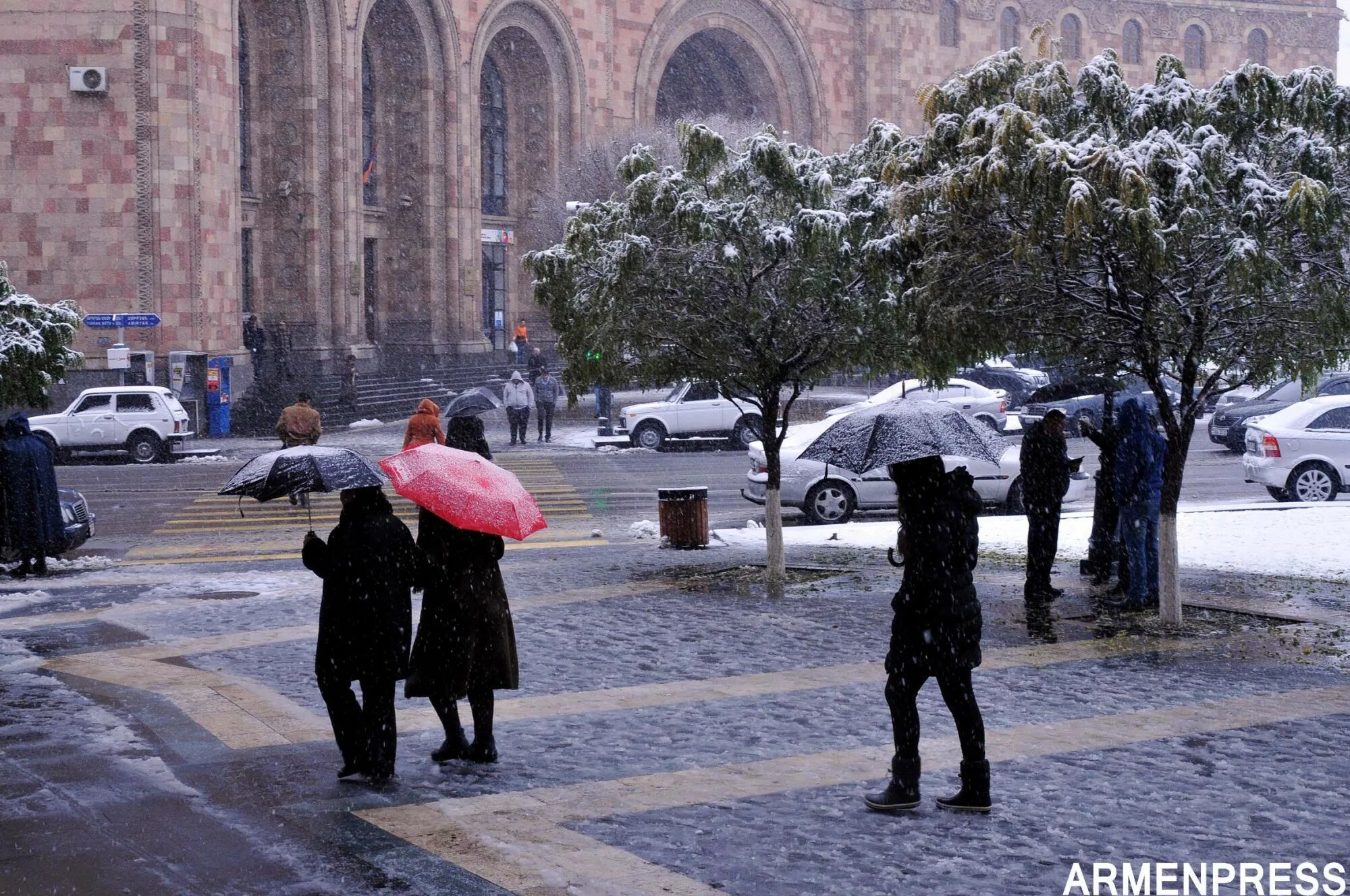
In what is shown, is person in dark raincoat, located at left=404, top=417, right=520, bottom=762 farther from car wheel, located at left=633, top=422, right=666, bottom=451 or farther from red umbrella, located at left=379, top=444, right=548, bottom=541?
car wheel, located at left=633, top=422, right=666, bottom=451

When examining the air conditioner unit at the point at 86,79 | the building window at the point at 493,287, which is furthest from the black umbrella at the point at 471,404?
the building window at the point at 493,287

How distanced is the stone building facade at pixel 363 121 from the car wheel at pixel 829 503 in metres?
21.3

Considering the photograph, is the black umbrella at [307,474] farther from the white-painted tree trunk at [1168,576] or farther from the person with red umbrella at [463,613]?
the white-painted tree trunk at [1168,576]

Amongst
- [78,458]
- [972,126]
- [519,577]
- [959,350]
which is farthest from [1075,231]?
[78,458]

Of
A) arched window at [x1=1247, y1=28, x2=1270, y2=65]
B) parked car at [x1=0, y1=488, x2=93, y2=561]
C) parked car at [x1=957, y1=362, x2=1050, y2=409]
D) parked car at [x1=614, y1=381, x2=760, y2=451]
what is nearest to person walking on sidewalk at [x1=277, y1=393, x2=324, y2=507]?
parked car at [x1=0, y1=488, x2=93, y2=561]

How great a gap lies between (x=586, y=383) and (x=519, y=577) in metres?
2.13

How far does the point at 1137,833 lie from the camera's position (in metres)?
6.62

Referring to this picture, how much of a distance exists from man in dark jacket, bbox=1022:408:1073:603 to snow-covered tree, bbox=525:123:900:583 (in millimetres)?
1816

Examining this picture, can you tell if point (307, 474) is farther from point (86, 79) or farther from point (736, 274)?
point (86, 79)

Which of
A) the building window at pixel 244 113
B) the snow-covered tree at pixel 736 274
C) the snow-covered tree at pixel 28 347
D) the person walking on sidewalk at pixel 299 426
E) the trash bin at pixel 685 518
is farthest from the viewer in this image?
the building window at pixel 244 113

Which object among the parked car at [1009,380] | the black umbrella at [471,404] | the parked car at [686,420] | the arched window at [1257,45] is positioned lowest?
the parked car at [686,420]

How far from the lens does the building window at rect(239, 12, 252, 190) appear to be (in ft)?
134

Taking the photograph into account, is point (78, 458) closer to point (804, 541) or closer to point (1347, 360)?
point (804, 541)

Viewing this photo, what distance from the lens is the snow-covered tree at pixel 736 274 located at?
45.7 feet
